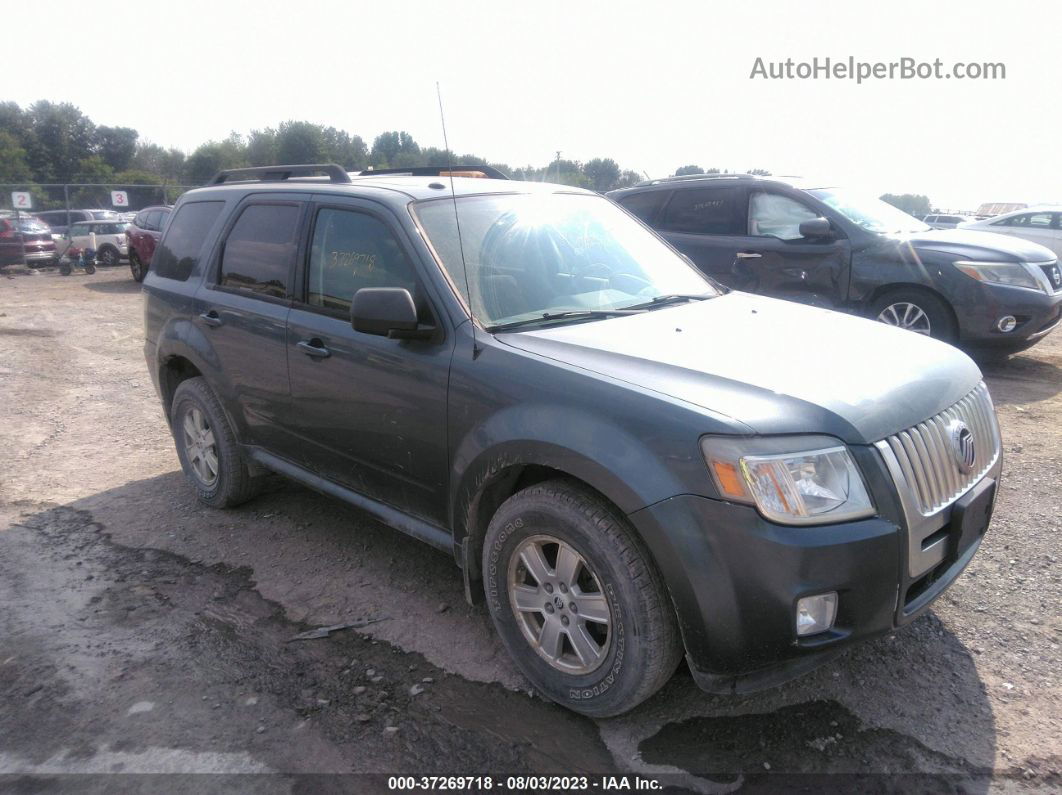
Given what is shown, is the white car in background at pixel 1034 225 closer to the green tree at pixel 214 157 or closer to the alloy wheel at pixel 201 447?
the alloy wheel at pixel 201 447

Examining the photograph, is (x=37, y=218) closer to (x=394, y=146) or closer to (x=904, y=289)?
(x=394, y=146)

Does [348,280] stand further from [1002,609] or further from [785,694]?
[1002,609]

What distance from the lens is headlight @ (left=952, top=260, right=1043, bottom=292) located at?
23.4ft

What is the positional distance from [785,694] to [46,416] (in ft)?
21.6

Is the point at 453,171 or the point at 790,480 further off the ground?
the point at 453,171

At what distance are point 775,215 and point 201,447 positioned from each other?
18.7 feet

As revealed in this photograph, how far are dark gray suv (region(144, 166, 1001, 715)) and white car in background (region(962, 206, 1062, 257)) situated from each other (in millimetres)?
14603

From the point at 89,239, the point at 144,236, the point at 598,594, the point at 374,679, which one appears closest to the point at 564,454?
the point at 598,594

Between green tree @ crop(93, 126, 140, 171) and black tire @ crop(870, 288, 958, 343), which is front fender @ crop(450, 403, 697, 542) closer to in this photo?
black tire @ crop(870, 288, 958, 343)

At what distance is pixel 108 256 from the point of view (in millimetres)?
23031

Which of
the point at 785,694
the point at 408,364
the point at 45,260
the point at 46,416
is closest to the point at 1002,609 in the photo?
the point at 785,694

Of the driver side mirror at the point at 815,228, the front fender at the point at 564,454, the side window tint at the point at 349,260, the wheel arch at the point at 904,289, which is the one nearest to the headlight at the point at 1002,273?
the wheel arch at the point at 904,289

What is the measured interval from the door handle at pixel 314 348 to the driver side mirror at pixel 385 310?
2.05 ft

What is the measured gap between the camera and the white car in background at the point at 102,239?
74.7 ft
